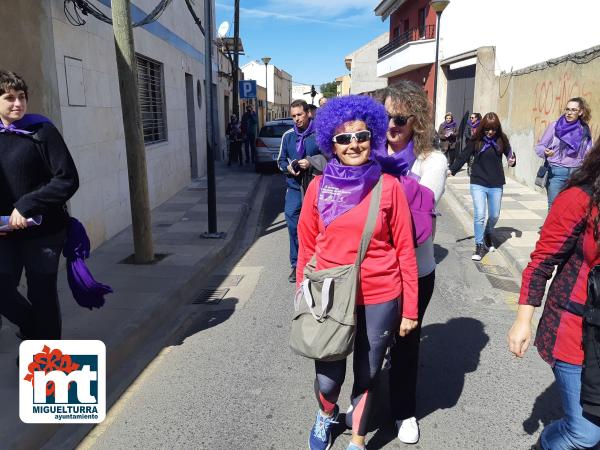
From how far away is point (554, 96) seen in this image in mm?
10500

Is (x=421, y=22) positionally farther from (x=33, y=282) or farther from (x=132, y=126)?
(x=33, y=282)

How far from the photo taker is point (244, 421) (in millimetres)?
3025

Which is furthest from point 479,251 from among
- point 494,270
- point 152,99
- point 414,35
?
point 414,35

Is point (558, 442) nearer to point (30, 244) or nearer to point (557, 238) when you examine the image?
point (557, 238)

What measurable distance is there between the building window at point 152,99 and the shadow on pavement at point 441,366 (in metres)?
6.89

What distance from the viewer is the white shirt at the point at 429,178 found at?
2689mm

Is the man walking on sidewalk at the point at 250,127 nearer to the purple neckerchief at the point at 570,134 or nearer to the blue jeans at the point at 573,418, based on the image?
the purple neckerchief at the point at 570,134

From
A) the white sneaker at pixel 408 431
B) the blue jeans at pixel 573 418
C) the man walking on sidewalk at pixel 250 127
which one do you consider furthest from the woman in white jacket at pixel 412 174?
the man walking on sidewalk at pixel 250 127

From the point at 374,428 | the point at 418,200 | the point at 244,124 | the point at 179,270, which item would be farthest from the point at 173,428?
the point at 244,124

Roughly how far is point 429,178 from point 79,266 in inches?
88.5

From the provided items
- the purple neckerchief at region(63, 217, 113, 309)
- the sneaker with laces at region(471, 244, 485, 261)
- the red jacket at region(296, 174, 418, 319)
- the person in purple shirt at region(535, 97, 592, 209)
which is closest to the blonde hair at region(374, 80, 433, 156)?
the red jacket at region(296, 174, 418, 319)

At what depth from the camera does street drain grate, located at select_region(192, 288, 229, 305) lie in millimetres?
5156
